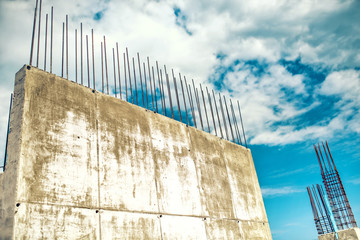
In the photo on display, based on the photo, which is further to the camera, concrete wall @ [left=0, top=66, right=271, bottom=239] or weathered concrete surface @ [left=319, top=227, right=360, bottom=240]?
weathered concrete surface @ [left=319, top=227, right=360, bottom=240]

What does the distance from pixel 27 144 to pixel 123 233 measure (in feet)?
7.40

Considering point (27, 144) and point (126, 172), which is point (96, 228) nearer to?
point (126, 172)

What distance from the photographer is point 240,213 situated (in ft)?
28.7

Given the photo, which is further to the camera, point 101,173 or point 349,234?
point 349,234

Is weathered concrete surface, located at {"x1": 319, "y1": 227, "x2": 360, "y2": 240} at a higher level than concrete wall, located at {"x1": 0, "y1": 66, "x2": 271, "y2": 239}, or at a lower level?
lower

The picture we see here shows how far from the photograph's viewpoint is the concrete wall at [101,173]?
4.39 m

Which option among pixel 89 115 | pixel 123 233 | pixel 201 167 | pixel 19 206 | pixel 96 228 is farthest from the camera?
pixel 201 167

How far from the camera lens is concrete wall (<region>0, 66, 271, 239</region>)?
4387 millimetres

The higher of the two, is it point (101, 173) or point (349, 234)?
point (101, 173)

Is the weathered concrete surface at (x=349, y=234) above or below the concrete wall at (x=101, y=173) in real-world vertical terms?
below

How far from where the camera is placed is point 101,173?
540 cm

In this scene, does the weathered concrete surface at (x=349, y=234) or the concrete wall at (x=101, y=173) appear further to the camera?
the weathered concrete surface at (x=349, y=234)

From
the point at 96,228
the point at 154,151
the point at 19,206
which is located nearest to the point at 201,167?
the point at 154,151

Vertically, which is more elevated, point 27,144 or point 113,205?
point 27,144
